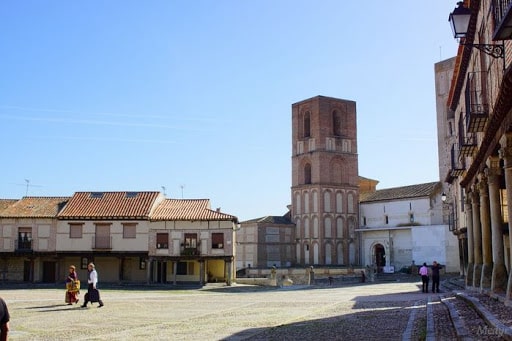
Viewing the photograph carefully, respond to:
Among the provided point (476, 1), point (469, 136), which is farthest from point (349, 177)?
point (476, 1)

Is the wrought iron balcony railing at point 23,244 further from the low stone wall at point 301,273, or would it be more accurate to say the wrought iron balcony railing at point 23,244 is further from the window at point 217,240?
the low stone wall at point 301,273

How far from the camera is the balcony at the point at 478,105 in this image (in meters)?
16.9

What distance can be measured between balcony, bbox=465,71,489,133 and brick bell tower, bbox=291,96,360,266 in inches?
1622

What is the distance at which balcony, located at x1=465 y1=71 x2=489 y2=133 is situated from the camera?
16922mm

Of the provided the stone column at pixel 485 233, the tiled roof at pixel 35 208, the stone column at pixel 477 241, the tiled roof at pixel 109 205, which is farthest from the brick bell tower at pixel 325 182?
the stone column at pixel 485 233

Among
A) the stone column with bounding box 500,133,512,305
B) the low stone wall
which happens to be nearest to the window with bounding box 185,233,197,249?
the low stone wall

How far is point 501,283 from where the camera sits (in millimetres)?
15398

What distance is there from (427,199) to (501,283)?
43409 millimetres

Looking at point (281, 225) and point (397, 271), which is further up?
point (281, 225)

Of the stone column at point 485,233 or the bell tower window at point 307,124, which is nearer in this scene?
the stone column at point 485,233

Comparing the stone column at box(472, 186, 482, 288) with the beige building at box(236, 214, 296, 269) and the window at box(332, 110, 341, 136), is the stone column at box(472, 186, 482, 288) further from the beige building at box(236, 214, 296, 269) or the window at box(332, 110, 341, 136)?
the window at box(332, 110, 341, 136)

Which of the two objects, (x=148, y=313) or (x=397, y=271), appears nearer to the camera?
(x=148, y=313)

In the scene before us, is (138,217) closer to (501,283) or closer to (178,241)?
(178,241)

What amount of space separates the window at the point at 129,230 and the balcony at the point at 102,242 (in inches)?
45.7
